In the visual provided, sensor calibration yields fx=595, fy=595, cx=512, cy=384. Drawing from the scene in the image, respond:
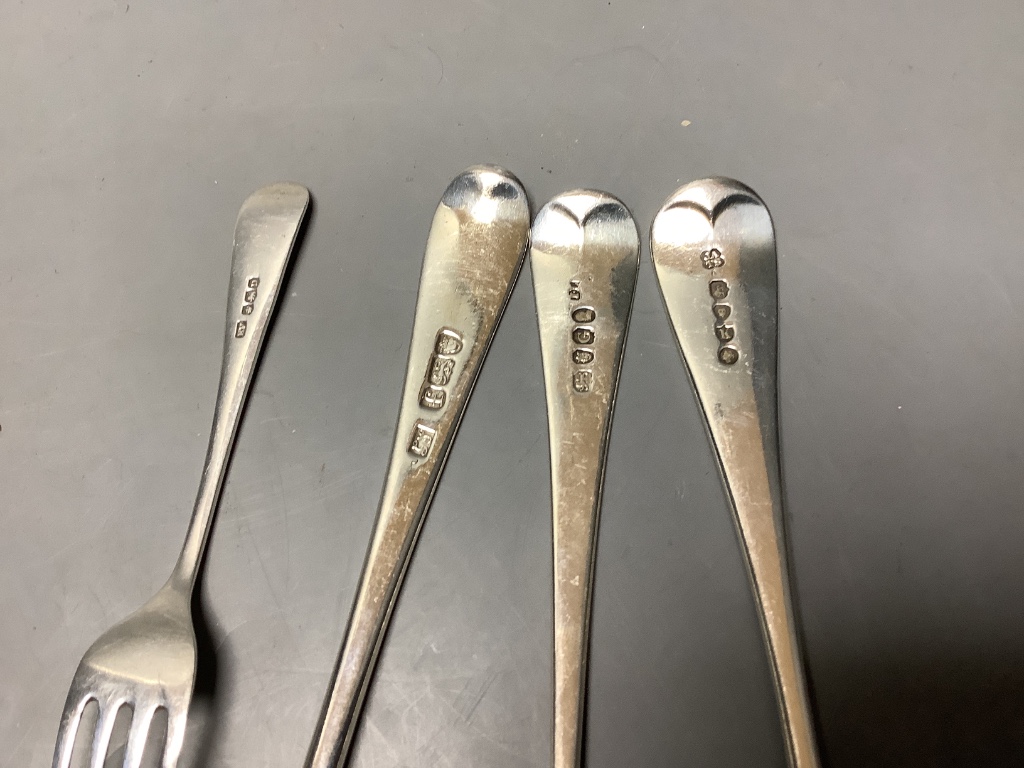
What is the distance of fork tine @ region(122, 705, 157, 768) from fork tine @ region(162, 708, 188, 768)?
17 mm

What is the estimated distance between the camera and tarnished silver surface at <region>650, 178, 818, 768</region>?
439mm

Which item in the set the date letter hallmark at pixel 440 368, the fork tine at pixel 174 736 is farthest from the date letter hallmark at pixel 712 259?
the fork tine at pixel 174 736

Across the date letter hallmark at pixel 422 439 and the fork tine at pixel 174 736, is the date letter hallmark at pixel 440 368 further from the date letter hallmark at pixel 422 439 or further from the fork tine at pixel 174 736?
the fork tine at pixel 174 736

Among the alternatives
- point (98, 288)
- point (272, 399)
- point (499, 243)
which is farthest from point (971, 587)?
point (98, 288)

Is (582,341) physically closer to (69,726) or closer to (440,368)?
(440,368)

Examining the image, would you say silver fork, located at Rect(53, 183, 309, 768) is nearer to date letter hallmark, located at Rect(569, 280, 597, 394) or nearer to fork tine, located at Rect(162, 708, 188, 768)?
fork tine, located at Rect(162, 708, 188, 768)

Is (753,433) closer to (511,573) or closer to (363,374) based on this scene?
(511,573)

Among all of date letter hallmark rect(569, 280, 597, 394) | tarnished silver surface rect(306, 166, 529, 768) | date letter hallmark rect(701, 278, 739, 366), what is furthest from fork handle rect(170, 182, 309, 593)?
date letter hallmark rect(701, 278, 739, 366)

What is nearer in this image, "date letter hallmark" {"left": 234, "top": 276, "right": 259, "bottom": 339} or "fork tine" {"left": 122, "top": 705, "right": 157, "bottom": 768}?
"fork tine" {"left": 122, "top": 705, "right": 157, "bottom": 768}

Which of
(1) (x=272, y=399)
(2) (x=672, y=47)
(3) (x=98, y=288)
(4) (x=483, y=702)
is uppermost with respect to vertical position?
(2) (x=672, y=47)

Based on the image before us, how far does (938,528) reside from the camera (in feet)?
1.52

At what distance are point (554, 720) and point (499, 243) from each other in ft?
1.24

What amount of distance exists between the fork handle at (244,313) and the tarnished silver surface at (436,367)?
13 centimetres

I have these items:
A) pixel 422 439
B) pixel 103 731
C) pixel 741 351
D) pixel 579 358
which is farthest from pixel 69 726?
pixel 741 351
